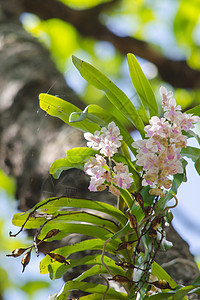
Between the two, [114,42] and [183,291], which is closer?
[183,291]

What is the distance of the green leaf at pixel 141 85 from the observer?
67 cm

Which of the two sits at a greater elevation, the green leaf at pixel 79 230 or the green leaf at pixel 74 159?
the green leaf at pixel 74 159

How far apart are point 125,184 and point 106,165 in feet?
0.16

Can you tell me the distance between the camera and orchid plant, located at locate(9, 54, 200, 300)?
0.58 meters

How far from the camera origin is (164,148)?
568 mm

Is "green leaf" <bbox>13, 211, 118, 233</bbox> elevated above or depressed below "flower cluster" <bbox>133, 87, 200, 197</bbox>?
below

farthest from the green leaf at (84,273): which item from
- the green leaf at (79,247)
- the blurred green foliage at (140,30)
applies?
the blurred green foliage at (140,30)

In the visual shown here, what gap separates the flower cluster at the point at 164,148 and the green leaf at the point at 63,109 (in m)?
0.13

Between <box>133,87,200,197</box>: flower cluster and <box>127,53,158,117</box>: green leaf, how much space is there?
0.10 m

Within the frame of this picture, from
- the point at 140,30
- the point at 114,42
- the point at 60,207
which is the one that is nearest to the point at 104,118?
the point at 60,207

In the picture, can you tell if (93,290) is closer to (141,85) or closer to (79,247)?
(79,247)

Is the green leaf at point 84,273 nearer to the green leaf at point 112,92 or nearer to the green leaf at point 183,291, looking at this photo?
the green leaf at point 183,291

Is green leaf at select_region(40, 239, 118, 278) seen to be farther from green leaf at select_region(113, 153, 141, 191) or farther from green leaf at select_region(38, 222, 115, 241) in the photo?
green leaf at select_region(113, 153, 141, 191)

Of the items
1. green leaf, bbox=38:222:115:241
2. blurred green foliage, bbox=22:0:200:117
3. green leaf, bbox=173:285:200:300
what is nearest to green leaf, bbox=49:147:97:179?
green leaf, bbox=38:222:115:241
